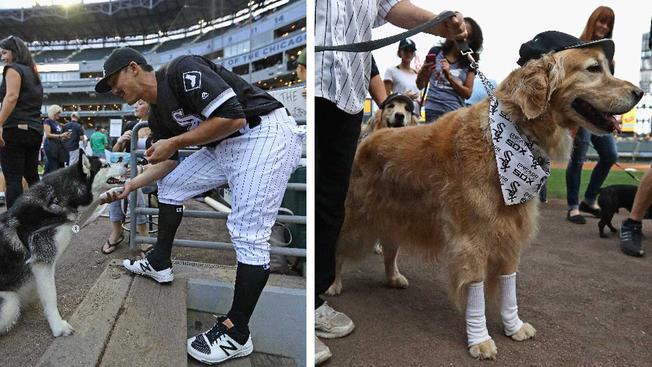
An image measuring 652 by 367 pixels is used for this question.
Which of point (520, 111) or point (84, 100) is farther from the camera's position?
point (520, 111)

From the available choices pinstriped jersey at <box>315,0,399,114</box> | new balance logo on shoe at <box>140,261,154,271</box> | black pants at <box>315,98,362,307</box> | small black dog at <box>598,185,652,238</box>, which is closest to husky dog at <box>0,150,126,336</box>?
new balance logo on shoe at <box>140,261,154,271</box>

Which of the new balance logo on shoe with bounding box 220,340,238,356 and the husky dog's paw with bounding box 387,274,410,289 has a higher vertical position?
the new balance logo on shoe with bounding box 220,340,238,356

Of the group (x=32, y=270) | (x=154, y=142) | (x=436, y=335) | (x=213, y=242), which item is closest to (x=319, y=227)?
(x=213, y=242)

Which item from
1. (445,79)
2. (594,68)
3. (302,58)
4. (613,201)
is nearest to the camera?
(302,58)

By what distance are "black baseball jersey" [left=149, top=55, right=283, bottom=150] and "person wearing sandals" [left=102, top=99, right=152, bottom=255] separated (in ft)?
0.13

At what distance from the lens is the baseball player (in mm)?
1058

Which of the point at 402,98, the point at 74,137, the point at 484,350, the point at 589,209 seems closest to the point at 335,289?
the point at 484,350

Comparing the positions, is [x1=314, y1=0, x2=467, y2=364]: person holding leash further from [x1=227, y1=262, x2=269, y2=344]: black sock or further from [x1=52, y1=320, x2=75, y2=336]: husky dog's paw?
[x1=52, y1=320, x2=75, y2=336]: husky dog's paw

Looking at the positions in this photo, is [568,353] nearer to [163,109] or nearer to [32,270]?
[163,109]

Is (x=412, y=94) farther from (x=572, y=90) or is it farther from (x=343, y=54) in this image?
(x=343, y=54)

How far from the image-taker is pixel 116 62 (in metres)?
1.06

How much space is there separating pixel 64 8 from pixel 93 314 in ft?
2.70

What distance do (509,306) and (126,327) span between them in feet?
4.27

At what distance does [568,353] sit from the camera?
1.33 m
